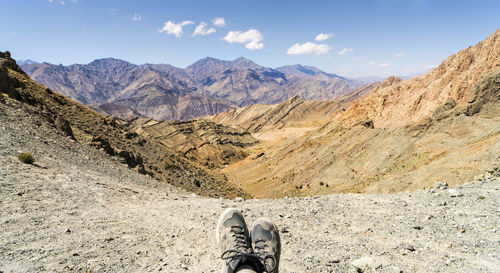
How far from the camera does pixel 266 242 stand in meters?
4.98

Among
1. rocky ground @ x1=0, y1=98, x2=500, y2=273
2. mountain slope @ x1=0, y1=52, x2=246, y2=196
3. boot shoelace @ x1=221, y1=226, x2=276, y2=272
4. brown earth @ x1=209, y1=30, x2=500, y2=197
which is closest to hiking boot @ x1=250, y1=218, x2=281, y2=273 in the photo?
boot shoelace @ x1=221, y1=226, x2=276, y2=272

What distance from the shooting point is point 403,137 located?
33469mm

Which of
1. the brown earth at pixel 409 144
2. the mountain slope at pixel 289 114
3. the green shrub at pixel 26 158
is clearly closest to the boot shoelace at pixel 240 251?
the green shrub at pixel 26 158

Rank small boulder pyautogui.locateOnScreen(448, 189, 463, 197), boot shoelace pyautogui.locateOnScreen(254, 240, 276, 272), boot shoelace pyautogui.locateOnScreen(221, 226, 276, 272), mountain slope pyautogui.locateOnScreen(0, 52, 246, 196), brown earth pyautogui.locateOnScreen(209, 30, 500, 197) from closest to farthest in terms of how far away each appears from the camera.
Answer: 1. boot shoelace pyautogui.locateOnScreen(221, 226, 276, 272)
2. boot shoelace pyautogui.locateOnScreen(254, 240, 276, 272)
3. small boulder pyautogui.locateOnScreen(448, 189, 463, 197)
4. mountain slope pyautogui.locateOnScreen(0, 52, 246, 196)
5. brown earth pyautogui.locateOnScreen(209, 30, 500, 197)

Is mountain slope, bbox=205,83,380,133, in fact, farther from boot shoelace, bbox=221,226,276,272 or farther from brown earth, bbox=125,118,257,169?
boot shoelace, bbox=221,226,276,272

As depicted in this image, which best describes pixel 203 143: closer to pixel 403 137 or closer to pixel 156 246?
pixel 403 137

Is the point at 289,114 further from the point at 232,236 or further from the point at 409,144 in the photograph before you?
the point at 232,236

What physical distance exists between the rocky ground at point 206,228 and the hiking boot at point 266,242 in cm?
45

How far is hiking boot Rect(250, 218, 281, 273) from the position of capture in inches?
181

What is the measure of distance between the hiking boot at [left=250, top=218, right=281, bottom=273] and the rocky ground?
45cm

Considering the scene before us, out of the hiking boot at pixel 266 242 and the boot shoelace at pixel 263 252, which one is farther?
the hiking boot at pixel 266 242

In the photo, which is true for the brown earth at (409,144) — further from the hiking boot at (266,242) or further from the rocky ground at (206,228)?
the hiking boot at (266,242)

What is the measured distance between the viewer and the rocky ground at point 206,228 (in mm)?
4750

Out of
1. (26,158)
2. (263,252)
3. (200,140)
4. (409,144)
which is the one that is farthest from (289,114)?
(263,252)
